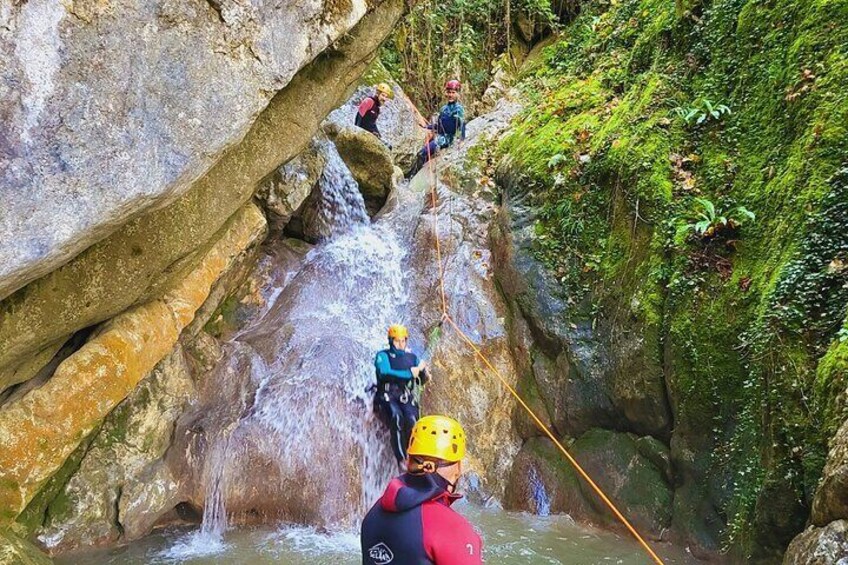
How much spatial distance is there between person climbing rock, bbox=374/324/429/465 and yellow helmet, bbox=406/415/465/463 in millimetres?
4421

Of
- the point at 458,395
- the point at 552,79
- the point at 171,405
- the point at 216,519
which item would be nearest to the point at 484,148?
the point at 552,79

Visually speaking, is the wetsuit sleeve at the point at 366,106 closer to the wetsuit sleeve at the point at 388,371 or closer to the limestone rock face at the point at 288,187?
the limestone rock face at the point at 288,187

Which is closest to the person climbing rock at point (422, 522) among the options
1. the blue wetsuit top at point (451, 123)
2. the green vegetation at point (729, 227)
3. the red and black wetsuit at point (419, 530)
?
the red and black wetsuit at point (419, 530)

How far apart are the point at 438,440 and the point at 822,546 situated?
2771 mm

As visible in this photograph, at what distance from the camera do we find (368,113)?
41.4 feet

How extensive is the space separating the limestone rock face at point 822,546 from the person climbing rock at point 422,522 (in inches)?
101

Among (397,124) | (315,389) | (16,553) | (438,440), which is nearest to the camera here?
(438,440)

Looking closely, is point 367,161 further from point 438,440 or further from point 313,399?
point 438,440

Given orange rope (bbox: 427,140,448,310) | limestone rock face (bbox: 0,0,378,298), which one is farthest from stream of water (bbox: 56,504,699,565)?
limestone rock face (bbox: 0,0,378,298)

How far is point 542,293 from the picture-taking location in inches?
324

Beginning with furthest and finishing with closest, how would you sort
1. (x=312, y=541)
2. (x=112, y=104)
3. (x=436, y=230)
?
(x=436, y=230) → (x=312, y=541) → (x=112, y=104)

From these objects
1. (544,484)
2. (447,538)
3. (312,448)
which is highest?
(447,538)

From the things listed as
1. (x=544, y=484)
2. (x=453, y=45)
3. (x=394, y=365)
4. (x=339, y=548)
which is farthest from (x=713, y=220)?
(x=453, y=45)

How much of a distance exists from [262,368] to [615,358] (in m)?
4.76
